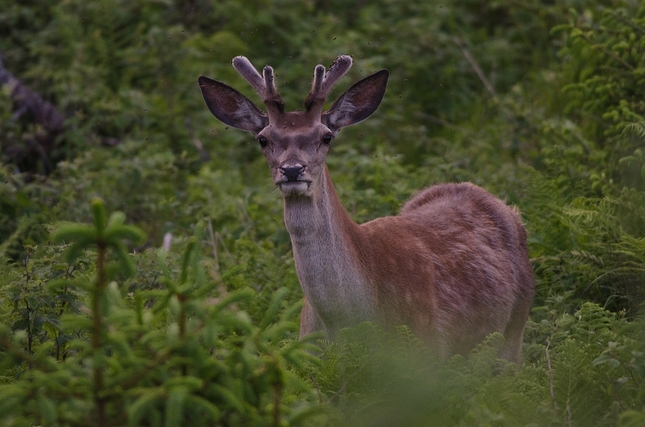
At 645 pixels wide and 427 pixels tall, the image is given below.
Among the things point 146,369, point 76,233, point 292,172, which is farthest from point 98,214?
point 292,172

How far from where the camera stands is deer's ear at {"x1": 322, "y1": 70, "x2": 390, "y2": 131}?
274 inches

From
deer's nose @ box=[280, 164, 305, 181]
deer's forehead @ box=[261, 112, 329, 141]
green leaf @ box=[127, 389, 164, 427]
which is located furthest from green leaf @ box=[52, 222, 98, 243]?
deer's forehead @ box=[261, 112, 329, 141]

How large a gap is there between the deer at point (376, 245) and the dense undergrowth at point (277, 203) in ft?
1.01

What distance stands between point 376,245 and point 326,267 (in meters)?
0.56

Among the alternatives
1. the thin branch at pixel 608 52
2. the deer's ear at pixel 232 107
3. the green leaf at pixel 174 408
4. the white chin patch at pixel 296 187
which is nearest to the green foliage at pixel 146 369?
the green leaf at pixel 174 408

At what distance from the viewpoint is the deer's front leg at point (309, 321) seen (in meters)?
6.46

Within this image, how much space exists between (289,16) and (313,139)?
5.98m

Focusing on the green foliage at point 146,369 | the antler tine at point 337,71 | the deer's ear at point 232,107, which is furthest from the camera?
the deer's ear at point 232,107

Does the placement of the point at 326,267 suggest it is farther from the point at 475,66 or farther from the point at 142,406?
the point at 475,66

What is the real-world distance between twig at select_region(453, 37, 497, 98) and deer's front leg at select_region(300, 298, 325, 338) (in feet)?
17.0

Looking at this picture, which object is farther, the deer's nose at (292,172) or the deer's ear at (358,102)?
the deer's ear at (358,102)

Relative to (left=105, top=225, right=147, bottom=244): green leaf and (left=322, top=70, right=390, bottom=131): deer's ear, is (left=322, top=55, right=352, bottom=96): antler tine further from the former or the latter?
(left=105, top=225, right=147, bottom=244): green leaf

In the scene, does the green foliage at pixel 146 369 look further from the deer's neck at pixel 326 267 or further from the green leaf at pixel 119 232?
the deer's neck at pixel 326 267

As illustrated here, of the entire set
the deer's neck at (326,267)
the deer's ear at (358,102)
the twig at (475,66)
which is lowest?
the deer's neck at (326,267)
